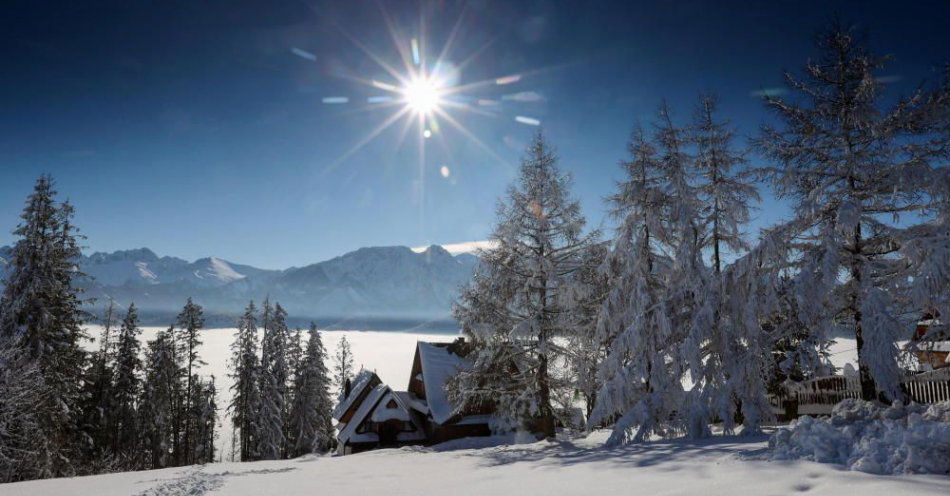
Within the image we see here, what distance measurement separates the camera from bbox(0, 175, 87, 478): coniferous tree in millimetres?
22516

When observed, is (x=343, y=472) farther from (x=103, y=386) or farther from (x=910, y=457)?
(x=103, y=386)

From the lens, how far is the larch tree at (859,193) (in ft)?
32.2

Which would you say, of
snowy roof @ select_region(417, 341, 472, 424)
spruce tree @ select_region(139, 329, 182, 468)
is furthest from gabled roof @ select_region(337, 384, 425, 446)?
spruce tree @ select_region(139, 329, 182, 468)

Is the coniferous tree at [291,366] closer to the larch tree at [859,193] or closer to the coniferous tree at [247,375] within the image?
the coniferous tree at [247,375]

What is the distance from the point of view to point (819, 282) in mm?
10594

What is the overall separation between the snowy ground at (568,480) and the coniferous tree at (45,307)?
14.6 m

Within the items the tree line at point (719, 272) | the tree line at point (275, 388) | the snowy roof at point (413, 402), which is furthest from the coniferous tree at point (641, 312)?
the tree line at point (275, 388)

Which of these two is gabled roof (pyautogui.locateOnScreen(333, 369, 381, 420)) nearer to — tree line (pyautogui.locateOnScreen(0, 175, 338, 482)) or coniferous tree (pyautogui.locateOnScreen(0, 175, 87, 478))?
tree line (pyautogui.locateOnScreen(0, 175, 338, 482))

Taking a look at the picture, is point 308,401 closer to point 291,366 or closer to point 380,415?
point 291,366

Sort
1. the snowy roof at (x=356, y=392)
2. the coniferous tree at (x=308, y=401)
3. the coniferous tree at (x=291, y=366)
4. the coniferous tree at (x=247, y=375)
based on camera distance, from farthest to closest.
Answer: the coniferous tree at (x=308, y=401) < the coniferous tree at (x=291, y=366) < the coniferous tree at (x=247, y=375) < the snowy roof at (x=356, y=392)

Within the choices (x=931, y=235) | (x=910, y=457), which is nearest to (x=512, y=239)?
(x=931, y=235)

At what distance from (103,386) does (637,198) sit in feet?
135

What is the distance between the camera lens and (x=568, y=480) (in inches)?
287

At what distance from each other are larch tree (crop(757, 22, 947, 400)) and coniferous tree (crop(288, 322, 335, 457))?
44.6 m
